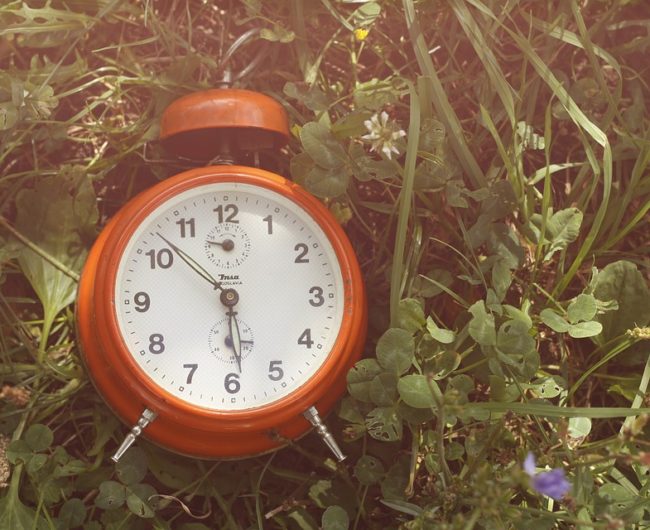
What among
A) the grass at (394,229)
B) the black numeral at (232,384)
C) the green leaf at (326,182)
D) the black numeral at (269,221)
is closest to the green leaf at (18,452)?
the grass at (394,229)

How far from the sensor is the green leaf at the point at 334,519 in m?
1.47

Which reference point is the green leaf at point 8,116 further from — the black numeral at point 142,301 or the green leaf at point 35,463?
the green leaf at point 35,463

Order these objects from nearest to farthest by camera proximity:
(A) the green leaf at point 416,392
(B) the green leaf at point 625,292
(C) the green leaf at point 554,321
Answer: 1. (A) the green leaf at point 416,392
2. (C) the green leaf at point 554,321
3. (B) the green leaf at point 625,292

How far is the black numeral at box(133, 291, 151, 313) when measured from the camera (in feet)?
4.96

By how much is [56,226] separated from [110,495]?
520 millimetres

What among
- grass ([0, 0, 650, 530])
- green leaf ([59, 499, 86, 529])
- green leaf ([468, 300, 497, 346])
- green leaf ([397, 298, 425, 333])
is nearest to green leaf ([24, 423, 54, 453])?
grass ([0, 0, 650, 530])

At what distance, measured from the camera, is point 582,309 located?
4.99 feet

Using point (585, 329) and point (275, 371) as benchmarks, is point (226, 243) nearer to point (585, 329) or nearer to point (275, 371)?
point (275, 371)

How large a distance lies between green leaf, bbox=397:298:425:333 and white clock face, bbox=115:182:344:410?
0.36ft

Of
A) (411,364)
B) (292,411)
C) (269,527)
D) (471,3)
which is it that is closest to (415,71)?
(471,3)

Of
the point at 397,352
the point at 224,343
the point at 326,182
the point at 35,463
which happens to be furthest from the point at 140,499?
the point at 326,182

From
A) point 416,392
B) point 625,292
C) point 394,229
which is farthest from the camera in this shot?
point 394,229

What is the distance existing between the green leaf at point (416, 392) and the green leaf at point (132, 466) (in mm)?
494

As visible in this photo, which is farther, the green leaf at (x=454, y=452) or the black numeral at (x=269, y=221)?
the black numeral at (x=269, y=221)
